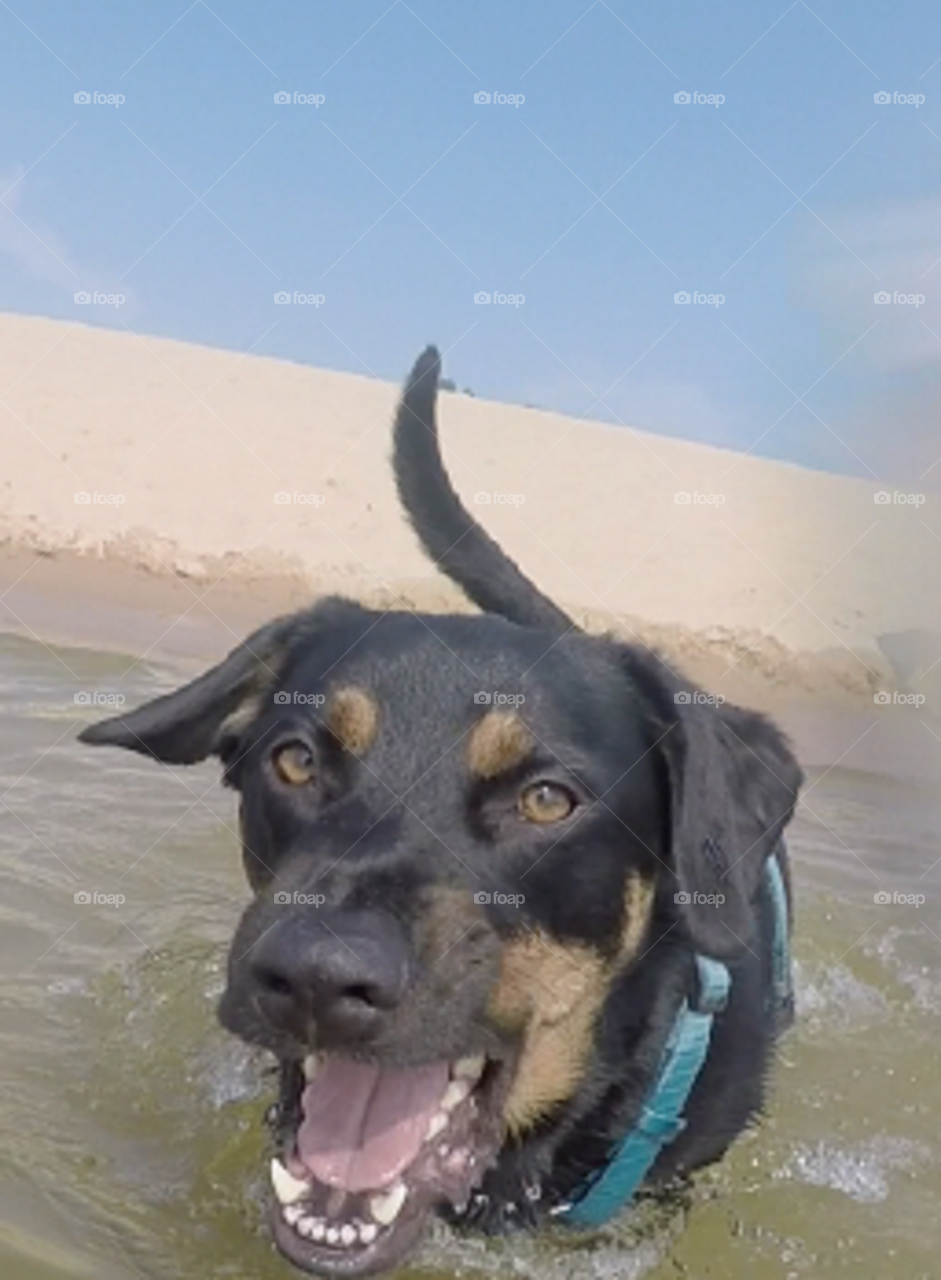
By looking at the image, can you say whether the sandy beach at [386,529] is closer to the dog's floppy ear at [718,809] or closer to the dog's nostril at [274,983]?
the dog's floppy ear at [718,809]

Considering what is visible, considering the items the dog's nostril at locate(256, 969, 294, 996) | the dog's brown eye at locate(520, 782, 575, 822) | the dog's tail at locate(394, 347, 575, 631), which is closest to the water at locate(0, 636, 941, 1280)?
the dog's nostril at locate(256, 969, 294, 996)

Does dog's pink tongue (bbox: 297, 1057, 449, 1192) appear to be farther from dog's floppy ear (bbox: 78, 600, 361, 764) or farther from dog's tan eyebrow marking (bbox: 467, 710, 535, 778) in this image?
dog's floppy ear (bbox: 78, 600, 361, 764)

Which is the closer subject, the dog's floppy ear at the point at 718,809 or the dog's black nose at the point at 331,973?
the dog's black nose at the point at 331,973

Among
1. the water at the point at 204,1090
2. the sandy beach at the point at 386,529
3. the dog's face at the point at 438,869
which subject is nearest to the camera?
the dog's face at the point at 438,869

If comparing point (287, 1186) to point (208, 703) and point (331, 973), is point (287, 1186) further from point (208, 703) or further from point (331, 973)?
point (208, 703)

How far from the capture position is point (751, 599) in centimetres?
1873

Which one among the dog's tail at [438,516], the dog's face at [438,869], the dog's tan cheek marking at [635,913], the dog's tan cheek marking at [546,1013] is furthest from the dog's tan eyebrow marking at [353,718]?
the dog's tail at [438,516]

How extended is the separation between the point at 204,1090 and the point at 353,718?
1.53m

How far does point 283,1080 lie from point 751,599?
16.2 metres

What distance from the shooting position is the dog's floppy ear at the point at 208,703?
345 cm

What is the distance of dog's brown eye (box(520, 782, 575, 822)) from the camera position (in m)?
3.00

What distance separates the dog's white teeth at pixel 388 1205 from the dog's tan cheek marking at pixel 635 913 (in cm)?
70

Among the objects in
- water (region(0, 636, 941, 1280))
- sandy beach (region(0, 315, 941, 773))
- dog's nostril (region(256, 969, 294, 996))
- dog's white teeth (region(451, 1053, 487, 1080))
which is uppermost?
dog's nostril (region(256, 969, 294, 996))

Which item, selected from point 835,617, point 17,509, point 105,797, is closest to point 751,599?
point 835,617
